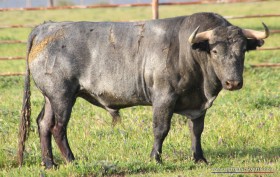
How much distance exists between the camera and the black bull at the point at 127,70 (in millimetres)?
7082

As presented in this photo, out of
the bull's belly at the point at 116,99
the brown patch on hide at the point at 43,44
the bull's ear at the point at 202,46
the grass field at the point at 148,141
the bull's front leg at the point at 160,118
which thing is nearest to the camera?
the grass field at the point at 148,141

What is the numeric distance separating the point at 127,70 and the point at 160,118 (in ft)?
2.19

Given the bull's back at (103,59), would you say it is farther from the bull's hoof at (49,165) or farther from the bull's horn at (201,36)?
the bull's hoof at (49,165)

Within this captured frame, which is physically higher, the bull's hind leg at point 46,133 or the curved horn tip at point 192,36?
the curved horn tip at point 192,36

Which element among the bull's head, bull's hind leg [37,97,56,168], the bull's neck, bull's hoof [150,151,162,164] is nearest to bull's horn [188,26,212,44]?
the bull's head

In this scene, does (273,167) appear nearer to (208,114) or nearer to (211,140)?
(211,140)

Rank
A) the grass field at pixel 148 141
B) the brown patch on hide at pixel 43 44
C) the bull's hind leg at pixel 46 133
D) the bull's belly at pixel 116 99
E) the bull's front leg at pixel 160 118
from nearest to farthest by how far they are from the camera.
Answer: the grass field at pixel 148 141
the bull's front leg at pixel 160 118
the bull's hind leg at pixel 46 133
the bull's belly at pixel 116 99
the brown patch on hide at pixel 43 44

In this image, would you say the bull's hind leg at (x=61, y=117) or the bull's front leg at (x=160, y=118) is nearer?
the bull's front leg at (x=160, y=118)

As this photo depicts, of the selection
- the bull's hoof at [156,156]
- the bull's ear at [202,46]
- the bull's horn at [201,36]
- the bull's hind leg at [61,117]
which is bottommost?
the bull's hoof at [156,156]

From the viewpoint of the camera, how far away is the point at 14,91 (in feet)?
41.1

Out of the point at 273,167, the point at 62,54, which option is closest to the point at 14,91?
the point at 62,54

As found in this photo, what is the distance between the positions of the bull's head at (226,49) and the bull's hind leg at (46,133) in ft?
6.06

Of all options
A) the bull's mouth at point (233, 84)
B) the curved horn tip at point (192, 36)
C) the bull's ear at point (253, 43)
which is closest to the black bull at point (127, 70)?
the bull's ear at point (253, 43)

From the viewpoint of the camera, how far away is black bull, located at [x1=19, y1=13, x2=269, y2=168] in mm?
7082
